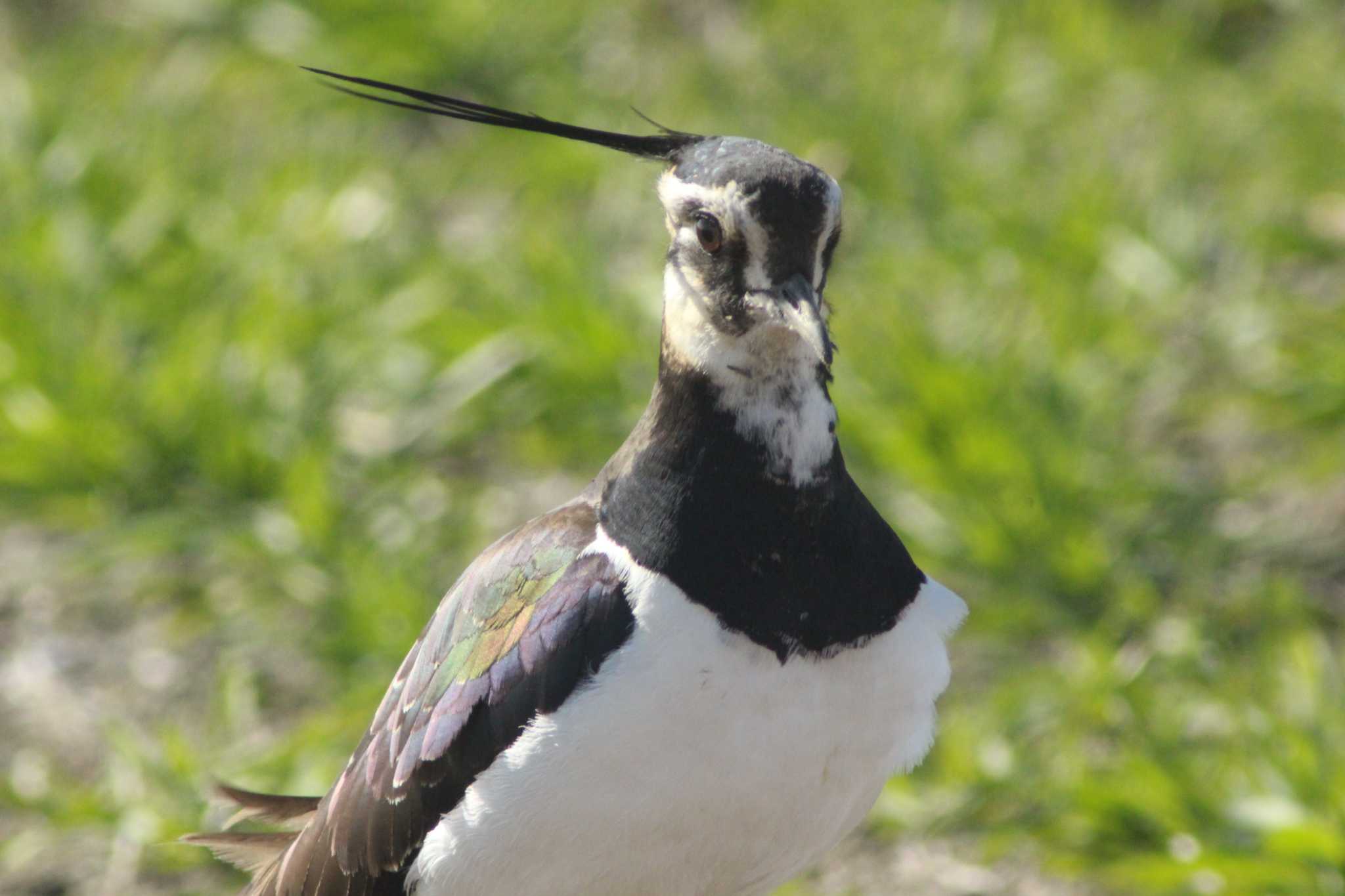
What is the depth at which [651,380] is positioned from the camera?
5102 millimetres

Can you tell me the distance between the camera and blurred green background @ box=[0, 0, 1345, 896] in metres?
3.98

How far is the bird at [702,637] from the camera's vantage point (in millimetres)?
2664

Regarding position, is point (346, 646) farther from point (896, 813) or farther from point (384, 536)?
point (896, 813)

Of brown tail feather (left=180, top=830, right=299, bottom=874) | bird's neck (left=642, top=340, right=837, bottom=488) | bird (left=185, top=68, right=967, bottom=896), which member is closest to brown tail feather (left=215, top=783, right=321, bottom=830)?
brown tail feather (left=180, top=830, right=299, bottom=874)

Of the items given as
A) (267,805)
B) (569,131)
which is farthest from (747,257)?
(267,805)

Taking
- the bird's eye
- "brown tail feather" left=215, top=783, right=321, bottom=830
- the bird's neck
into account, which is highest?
the bird's eye

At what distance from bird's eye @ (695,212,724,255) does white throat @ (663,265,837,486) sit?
8 cm

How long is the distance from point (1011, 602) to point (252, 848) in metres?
1.98

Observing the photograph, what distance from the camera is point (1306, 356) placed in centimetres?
499

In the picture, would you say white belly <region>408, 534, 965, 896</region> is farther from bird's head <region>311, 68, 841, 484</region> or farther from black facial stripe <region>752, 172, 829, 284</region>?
black facial stripe <region>752, 172, 829, 284</region>

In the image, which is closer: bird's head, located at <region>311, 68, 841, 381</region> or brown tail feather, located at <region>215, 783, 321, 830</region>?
bird's head, located at <region>311, 68, 841, 381</region>

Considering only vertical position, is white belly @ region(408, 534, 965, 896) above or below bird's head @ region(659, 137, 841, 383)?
below

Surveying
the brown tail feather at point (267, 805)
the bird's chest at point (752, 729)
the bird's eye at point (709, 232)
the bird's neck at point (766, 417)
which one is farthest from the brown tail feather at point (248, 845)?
the bird's eye at point (709, 232)

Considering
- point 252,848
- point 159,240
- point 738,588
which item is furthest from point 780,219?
point 159,240
